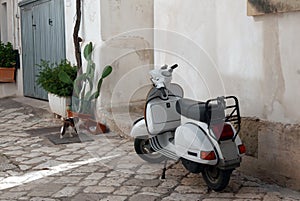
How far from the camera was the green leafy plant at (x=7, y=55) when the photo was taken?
33.8 feet

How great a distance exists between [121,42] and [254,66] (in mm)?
3049

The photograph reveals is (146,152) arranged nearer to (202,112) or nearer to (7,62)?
(202,112)

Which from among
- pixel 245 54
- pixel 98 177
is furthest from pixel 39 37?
pixel 245 54

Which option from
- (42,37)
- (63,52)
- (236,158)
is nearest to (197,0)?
(236,158)

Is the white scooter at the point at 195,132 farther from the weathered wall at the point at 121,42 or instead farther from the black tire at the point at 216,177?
the weathered wall at the point at 121,42

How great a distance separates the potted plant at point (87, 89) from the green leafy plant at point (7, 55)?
4.22 m

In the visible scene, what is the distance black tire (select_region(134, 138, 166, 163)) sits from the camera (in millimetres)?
4488

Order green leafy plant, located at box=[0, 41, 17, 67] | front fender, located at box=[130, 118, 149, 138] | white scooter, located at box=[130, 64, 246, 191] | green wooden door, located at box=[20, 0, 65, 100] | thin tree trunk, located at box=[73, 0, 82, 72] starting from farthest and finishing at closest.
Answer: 1. green leafy plant, located at box=[0, 41, 17, 67]
2. green wooden door, located at box=[20, 0, 65, 100]
3. thin tree trunk, located at box=[73, 0, 82, 72]
4. front fender, located at box=[130, 118, 149, 138]
5. white scooter, located at box=[130, 64, 246, 191]

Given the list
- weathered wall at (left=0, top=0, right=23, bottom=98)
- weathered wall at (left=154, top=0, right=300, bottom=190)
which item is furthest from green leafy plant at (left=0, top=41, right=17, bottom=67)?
weathered wall at (left=154, top=0, right=300, bottom=190)

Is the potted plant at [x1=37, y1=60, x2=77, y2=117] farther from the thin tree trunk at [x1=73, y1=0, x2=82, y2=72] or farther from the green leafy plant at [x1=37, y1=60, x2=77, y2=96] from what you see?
the thin tree trunk at [x1=73, y1=0, x2=82, y2=72]

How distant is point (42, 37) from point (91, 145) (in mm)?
4240

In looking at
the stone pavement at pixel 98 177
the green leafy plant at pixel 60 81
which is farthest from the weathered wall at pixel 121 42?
the stone pavement at pixel 98 177

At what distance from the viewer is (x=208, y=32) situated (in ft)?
14.6

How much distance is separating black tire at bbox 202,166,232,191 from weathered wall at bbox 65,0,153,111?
2995 millimetres
